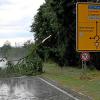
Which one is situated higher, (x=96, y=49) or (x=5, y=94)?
(x=96, y=49)

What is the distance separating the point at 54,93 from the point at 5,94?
2.05 m

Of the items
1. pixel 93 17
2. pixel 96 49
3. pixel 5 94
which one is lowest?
→ pixel 5 94

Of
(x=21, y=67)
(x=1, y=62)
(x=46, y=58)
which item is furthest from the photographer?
(x=46, y=58)

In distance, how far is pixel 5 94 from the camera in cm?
1944

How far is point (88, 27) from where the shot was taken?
28562 millimetres

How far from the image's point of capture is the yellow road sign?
2806 cm

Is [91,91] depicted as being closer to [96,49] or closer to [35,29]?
[96,49]

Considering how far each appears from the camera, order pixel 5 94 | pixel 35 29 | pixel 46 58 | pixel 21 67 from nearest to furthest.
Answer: pixel 5 94 → pixel 21 67 → pixel 46 58 → pixel 35 29

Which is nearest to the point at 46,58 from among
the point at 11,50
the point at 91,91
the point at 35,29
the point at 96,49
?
the point at 11,50

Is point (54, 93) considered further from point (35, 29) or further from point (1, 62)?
point (35, 29)

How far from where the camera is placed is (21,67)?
34344 mm

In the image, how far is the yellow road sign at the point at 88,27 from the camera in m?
28.1

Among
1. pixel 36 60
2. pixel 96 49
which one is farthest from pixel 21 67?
pixel 96 49

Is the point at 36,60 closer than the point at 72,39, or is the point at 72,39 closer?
the point at 36,60
